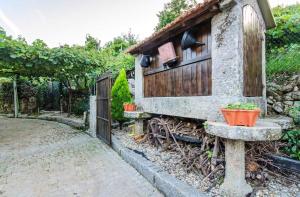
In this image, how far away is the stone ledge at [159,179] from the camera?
2863mm

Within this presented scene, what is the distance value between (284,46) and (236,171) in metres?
4.66

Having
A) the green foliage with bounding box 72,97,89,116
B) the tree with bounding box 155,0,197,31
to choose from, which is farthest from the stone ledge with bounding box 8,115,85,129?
the tree with bounding box 155,0,197,31

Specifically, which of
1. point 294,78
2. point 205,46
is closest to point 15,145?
point 205,46

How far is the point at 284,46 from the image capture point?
5.81 m

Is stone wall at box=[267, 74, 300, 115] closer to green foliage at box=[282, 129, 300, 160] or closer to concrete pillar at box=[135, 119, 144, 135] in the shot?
green foliage at box=[282, 129, 300, 160]

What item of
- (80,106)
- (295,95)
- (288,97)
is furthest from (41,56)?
(295,95)

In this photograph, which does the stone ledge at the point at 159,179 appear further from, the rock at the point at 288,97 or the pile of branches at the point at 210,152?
the rock at the point at 288,97

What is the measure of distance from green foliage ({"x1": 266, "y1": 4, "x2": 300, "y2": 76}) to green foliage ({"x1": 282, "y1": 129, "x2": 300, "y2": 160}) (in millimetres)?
1707

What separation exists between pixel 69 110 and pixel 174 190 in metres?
11.4

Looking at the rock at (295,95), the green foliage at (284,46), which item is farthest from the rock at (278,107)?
the green foliage at (284,46)

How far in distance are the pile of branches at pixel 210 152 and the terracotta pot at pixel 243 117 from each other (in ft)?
2.98

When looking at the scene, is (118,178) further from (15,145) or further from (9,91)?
(9,91)

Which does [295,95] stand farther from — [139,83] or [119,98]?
[119,98]

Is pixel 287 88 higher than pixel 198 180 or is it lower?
higher
